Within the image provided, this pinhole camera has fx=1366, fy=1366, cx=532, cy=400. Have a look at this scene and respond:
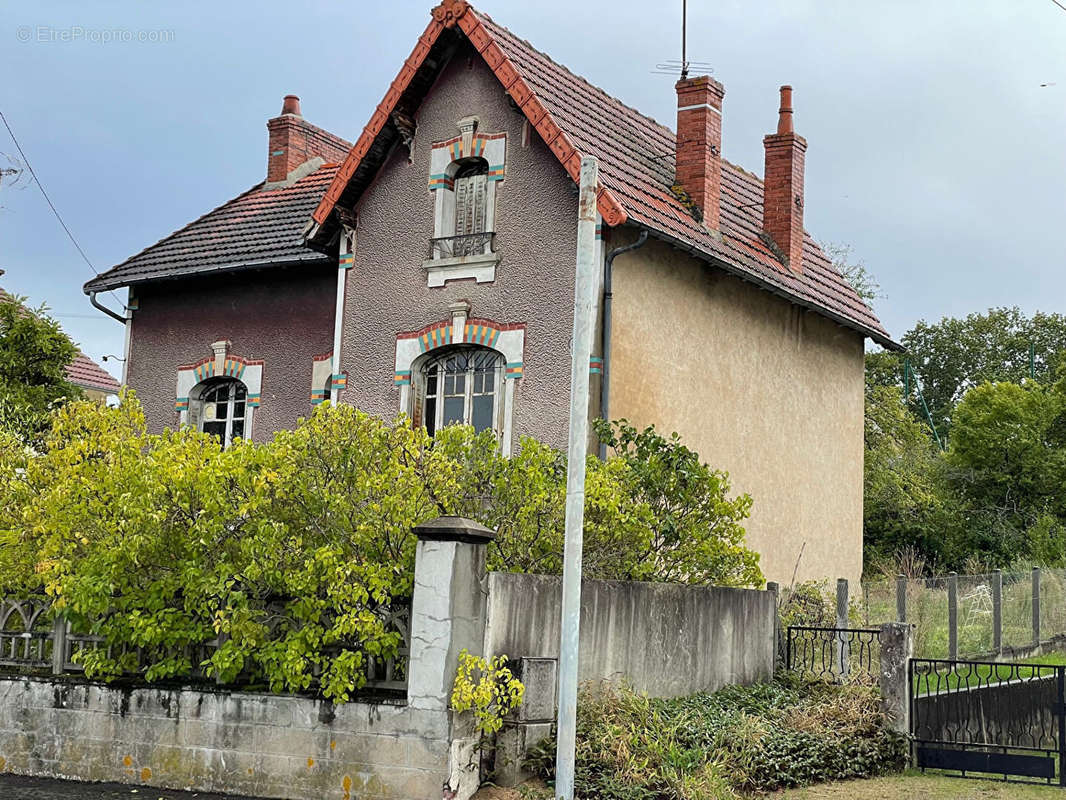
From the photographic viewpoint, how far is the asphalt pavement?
40.1 ft

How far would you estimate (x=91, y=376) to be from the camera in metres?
42.2

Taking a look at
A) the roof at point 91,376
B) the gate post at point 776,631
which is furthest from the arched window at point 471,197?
the roof at point 91,376

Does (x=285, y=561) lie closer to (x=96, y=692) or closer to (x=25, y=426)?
(x=96, y=692)

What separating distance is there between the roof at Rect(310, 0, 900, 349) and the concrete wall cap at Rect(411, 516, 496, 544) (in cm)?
664

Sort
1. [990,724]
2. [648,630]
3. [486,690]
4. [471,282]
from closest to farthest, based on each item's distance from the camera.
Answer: [486,690], [648,630], [990,724], [471,282]

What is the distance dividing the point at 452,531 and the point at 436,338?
26.2 ft

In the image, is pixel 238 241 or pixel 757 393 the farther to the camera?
pixel 238 241

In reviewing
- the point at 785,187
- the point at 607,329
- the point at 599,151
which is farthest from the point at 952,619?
the point at 599,151

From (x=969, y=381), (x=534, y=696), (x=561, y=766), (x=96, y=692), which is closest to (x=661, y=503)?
(x=534, y=696)

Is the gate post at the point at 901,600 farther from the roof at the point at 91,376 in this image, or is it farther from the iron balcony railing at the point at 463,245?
the roof at the point at 91,376

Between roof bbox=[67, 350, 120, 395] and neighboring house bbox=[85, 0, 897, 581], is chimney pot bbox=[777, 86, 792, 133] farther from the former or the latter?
roof bbox=[67, 350, 120, 395]

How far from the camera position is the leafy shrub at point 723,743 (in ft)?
38.9

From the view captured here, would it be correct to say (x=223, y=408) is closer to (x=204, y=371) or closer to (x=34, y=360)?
(x=204, y=371)

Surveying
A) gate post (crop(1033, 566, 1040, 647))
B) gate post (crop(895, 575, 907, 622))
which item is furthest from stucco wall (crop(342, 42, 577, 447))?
gate post (crop(1033, 566, 1040, 647))
